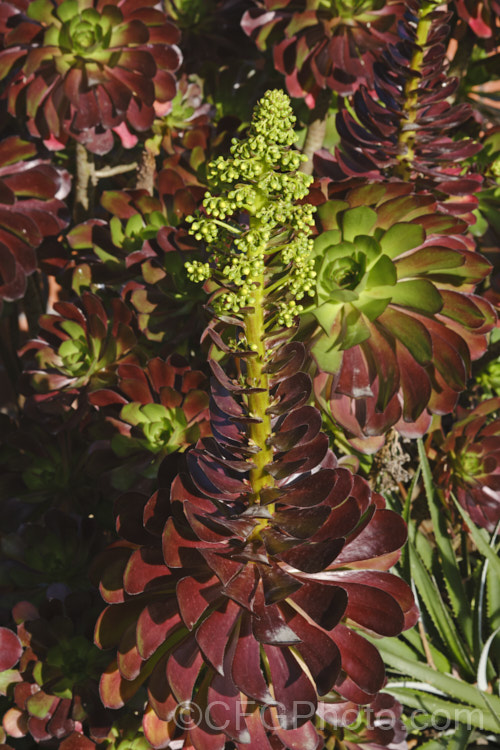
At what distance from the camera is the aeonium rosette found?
1.67 ft

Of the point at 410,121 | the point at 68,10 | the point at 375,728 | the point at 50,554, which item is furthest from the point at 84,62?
the point at 375,728

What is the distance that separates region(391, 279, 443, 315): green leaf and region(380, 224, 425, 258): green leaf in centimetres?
4

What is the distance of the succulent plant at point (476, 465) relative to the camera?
1.07m

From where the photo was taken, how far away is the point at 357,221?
0.71 meters

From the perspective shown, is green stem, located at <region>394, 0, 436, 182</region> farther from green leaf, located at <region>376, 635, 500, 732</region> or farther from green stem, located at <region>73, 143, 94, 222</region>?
green leaf, located at <region>376, 635, 500, 732</region>

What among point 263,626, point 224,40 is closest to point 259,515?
point 263,626

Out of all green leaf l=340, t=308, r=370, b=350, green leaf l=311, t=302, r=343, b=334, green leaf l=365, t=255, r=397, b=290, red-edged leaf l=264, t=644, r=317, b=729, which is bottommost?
red-edged leaf l=264, t=644, r=317, b=729

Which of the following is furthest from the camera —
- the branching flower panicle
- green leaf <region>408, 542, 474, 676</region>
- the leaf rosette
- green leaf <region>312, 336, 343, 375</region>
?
green leaf <region>408, 542, 474, 676</region>

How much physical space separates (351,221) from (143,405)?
0.32 meters

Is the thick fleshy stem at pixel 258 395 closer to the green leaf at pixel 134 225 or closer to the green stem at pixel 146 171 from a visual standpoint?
the green leaf at pixel 134 225

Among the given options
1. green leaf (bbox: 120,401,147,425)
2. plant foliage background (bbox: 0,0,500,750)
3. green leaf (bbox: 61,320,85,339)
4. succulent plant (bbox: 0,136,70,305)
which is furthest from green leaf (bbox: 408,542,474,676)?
succulent plant (bbox: 0,136,70,305)

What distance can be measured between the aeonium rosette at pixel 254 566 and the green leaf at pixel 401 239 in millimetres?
177

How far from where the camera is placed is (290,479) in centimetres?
63

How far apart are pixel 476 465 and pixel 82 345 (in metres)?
0.65
